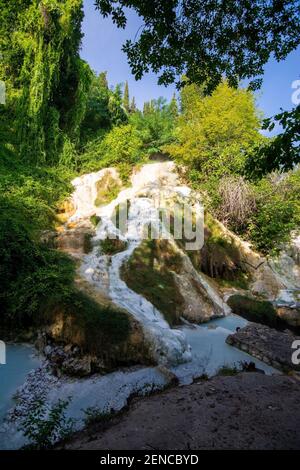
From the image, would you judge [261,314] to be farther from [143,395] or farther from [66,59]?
[66,59]

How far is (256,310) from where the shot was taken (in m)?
10.1

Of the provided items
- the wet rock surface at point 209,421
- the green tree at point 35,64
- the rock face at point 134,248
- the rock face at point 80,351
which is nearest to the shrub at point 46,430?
the wet rock surface at point 209,421

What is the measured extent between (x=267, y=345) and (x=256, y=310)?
2858 millimetres

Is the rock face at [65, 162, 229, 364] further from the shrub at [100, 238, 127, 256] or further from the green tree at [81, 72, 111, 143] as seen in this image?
the green tree at [81, 72, 111, 143]

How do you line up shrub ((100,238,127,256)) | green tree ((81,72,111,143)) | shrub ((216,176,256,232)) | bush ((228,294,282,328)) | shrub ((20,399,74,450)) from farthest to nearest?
1. green tree ((81,72,111,143))
2. shrub ((216,176,256,232))
3. shrub ((100,238,127,256))
4. bush ((228,294,282,328))
5. shrub ((20,399,74,450))

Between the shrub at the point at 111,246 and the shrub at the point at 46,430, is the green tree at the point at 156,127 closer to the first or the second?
the shrub at the point at 111,246

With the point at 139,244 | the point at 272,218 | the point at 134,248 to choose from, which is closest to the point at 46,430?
the point at 134,248

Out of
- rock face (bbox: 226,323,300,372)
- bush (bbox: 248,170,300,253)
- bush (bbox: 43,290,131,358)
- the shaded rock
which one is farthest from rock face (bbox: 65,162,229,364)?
bush (bbox: 248,170,300,253)

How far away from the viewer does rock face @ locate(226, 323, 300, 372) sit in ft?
22.3

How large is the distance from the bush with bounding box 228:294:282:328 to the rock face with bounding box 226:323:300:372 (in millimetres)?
1596

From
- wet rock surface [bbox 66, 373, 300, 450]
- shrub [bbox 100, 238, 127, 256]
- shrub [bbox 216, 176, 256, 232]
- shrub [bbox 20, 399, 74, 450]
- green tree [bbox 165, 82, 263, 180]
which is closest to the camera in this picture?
wet rock surface [bbox 66, 373, 300, 450]

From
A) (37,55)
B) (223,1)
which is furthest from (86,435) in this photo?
(37,55)

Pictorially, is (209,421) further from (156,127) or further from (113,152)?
(156,127)
